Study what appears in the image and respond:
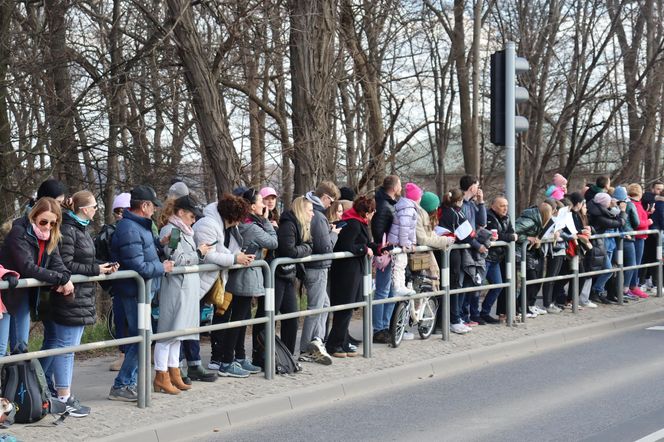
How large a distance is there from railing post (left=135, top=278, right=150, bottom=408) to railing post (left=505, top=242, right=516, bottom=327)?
20.2 ft

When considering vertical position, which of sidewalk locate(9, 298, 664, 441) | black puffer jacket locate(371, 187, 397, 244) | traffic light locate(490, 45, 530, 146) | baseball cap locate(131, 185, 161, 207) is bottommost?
sidewalk locate(9, 298, 664, 441)

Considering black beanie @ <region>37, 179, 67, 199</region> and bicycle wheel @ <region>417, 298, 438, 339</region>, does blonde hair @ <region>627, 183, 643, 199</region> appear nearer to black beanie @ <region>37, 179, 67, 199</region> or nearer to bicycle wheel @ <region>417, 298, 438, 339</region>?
bicycle wheel @ <region>417, 298, 438, 339</region>

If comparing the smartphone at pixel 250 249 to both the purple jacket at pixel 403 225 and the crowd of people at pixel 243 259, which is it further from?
the purple jacket at pixel 403 225

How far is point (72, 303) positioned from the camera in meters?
8.09

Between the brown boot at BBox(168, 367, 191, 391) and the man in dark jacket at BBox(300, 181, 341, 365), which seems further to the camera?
the man in dark jacket at BBox(300, 181, 341, 365)

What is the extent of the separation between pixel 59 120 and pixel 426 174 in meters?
23.7

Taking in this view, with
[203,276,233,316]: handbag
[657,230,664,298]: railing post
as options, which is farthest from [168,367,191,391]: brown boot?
[657,230,664,298]: railing post

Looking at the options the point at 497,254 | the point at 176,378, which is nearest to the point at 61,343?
the point at 176,378

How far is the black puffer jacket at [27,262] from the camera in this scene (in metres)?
7.65

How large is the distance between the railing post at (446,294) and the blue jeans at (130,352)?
14.5ft

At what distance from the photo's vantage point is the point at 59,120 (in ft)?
56.9

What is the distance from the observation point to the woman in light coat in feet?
29.3

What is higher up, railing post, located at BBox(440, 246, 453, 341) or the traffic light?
the traffic light

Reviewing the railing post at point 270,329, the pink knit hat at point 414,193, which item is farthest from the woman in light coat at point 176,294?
the pink knit hat at point 414,193
